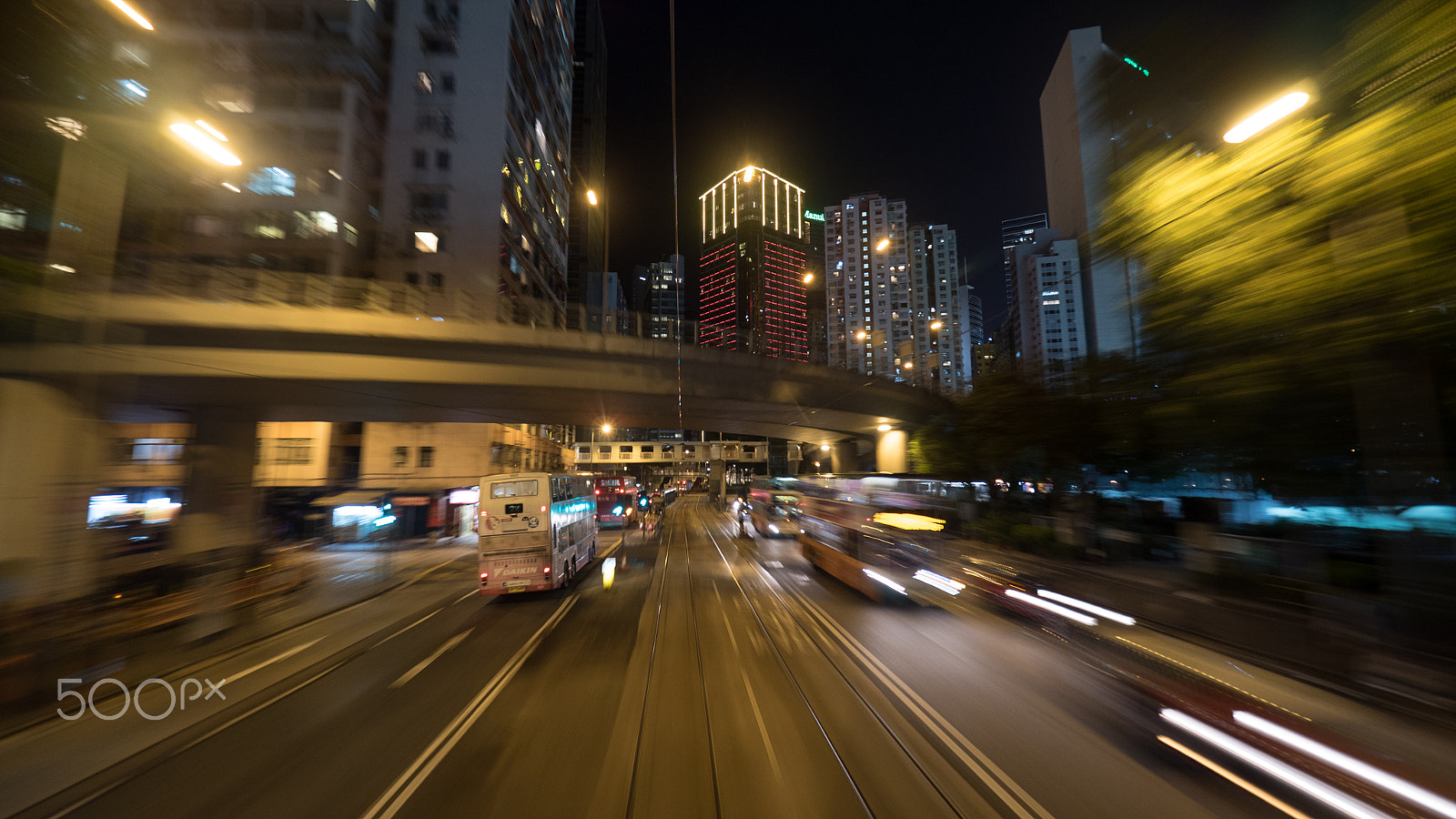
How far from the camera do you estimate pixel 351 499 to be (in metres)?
28.2

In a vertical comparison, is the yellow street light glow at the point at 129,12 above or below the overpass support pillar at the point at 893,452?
above

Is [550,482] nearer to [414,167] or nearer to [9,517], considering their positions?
[9,517]

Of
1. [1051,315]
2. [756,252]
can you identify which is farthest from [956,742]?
[756,252]

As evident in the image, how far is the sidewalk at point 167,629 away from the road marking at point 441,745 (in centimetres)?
547

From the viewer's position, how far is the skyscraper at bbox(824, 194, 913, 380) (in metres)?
114

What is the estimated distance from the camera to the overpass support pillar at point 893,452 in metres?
30.9

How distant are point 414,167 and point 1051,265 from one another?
326 ft

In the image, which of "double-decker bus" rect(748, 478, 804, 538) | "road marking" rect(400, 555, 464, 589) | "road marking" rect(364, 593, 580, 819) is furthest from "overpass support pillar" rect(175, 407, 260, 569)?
"double-decker bus" rect(748, 478, 804, 538)

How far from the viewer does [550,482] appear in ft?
47.1

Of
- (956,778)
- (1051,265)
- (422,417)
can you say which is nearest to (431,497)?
(422,417)

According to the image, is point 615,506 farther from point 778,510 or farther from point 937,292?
point 937,292

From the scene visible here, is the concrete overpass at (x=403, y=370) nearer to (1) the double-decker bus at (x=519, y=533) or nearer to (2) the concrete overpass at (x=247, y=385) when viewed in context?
(2) the concrete overpass at (x=247, y=385)

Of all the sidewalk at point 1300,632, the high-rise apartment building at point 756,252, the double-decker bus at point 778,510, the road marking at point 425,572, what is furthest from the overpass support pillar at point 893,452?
the high-rise apartment building at point 756,252

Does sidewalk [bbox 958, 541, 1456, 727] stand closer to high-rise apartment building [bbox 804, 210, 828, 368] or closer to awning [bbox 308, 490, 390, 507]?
awning [bbox 308, 490, 390, 507]
